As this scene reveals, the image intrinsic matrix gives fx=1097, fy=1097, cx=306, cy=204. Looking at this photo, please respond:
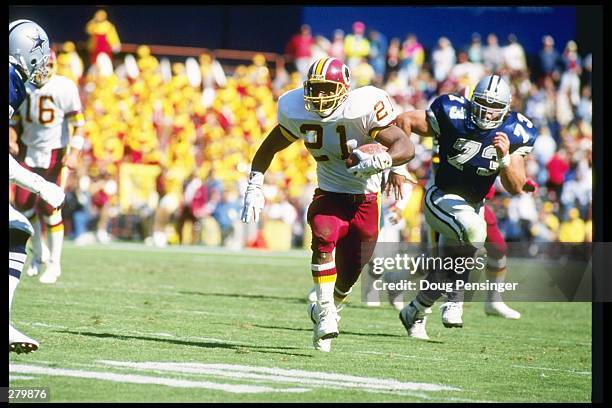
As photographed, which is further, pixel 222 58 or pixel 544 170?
pixel 222 58

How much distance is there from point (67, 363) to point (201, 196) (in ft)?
38.0

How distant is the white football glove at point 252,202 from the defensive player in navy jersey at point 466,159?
4.52 feet

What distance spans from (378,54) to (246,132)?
2952 mm

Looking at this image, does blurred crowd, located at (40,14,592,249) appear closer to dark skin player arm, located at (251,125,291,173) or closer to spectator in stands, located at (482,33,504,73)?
spectator in stands, located at (482,33,504,73)

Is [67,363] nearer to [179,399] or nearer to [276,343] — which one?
[179,399]

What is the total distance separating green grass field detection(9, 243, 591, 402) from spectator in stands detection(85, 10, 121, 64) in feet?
30.8

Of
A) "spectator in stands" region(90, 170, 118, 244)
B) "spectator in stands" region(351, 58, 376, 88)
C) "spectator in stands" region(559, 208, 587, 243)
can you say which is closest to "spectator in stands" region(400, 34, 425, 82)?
"spectator in stands" region(351, 58, 376, 88)

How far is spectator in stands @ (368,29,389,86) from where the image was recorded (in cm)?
2011

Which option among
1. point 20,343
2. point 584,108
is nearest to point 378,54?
point 584,108

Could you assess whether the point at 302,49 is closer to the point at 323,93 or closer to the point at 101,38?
the point at 101,38

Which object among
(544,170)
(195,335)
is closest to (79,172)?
(544,170)

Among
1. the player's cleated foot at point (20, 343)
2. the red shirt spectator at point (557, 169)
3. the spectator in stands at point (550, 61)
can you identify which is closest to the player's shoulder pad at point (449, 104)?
the player's cleated foot at point (20, 343)

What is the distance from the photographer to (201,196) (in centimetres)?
1677
